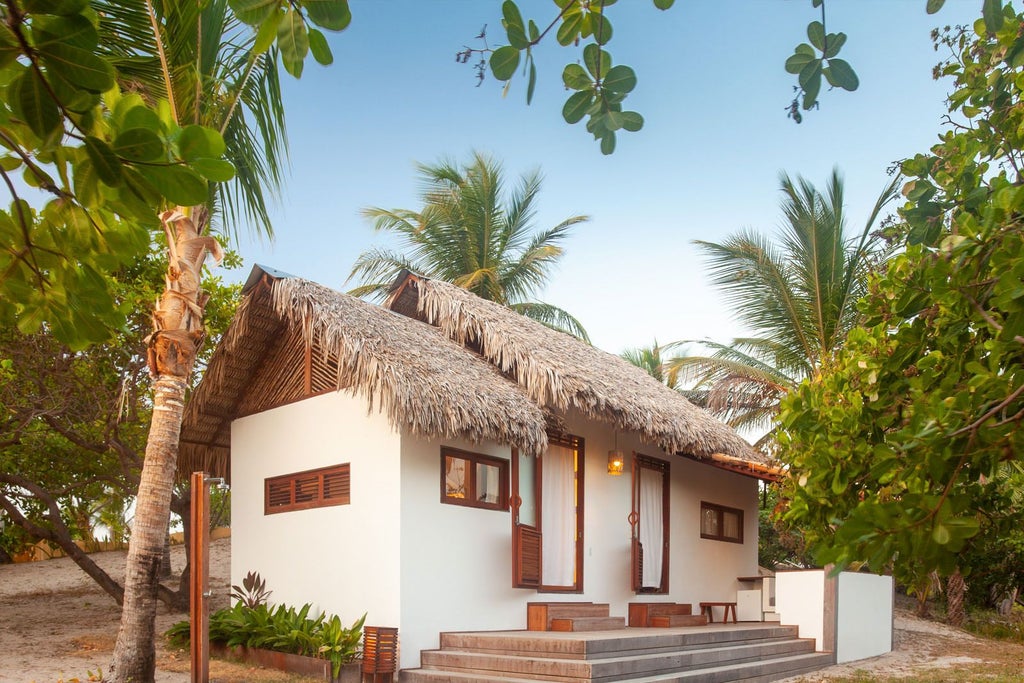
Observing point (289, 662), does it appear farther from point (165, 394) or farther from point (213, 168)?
point (213, 168)

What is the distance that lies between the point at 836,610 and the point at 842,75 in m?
10.6

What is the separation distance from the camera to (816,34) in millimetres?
1995

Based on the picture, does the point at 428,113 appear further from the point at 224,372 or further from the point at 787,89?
the point at 787,89

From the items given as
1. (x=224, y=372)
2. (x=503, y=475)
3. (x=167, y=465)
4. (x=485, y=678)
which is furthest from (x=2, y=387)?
(x=485, y=678)

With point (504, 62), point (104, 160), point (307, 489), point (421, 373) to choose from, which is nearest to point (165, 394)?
point (307, 489)

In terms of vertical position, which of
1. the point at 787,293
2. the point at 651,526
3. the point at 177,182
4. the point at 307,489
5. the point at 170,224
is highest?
the point at 787,293

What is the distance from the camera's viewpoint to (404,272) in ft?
37.8

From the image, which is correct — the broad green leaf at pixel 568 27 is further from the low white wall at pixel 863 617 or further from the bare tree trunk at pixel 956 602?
the bare tree trunk at pixel 956 602

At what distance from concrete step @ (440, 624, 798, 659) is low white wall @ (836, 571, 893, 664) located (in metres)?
2.09

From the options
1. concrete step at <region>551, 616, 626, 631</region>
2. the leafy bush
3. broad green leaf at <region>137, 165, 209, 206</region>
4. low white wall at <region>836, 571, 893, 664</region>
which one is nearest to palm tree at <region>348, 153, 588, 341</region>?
low white wall at <region>836, 571, 893, 664</region>

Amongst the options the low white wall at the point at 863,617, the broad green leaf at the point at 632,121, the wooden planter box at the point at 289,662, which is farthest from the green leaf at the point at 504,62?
the low white wall at the point at 863,617

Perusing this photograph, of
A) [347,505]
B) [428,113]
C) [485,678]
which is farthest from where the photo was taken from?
[428,113]

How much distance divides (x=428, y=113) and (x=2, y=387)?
7162 mm

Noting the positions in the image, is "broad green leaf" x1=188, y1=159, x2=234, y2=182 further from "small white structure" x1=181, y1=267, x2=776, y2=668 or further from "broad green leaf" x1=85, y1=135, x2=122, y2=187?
"small white structure" x1=181, y1=267, x2=776, y2=668
